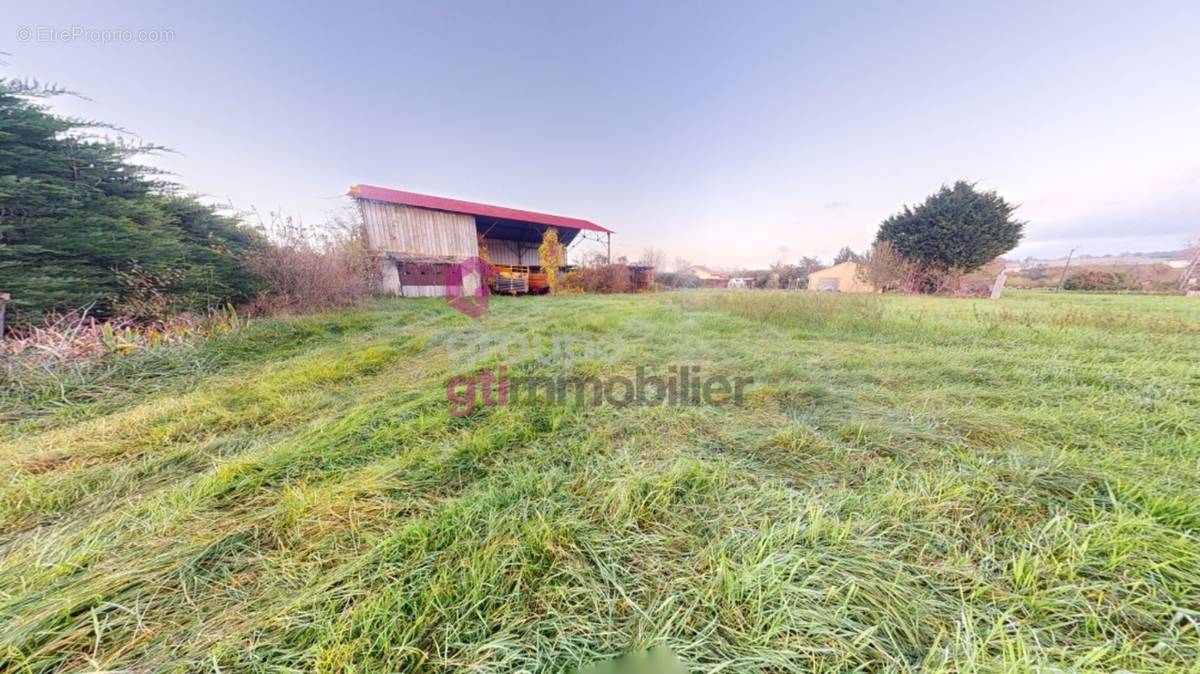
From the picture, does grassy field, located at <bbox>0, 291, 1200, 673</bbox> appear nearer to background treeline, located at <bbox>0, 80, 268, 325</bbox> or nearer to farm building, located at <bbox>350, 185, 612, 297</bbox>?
background treeline, located at <bbox>0, 80, 268, 325</bbox>

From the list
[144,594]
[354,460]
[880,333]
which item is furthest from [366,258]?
[880,333]

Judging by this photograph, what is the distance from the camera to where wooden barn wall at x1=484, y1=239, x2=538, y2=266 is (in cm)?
1600

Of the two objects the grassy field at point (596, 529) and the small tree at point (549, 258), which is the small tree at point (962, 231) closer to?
the small tree at point (549, 258)

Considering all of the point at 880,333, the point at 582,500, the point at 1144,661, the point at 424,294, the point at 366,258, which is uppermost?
the point at 366,258

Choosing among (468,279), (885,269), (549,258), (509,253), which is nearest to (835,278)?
(885,269)

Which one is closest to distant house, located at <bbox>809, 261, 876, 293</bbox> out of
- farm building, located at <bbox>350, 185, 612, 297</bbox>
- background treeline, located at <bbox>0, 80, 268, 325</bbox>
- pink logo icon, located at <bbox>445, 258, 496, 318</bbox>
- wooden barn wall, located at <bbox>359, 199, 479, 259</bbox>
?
farm building, located at <bbox>350, 185, 612, 297</bbox>

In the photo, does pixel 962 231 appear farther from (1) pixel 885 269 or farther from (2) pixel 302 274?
(2) pixel 302 274

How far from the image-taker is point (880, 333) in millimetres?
5234

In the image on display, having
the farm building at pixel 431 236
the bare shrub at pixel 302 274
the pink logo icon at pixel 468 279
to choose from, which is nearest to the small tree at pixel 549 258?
the farm building at pixel 431 236

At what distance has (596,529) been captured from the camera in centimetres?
139

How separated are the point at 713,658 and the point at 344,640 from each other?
3.54 ft

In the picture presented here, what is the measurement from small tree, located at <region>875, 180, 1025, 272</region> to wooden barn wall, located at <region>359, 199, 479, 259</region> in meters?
22.3

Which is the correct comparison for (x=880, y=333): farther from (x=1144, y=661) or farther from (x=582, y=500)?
(x=582, y=500)

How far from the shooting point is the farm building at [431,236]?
11.4 m
